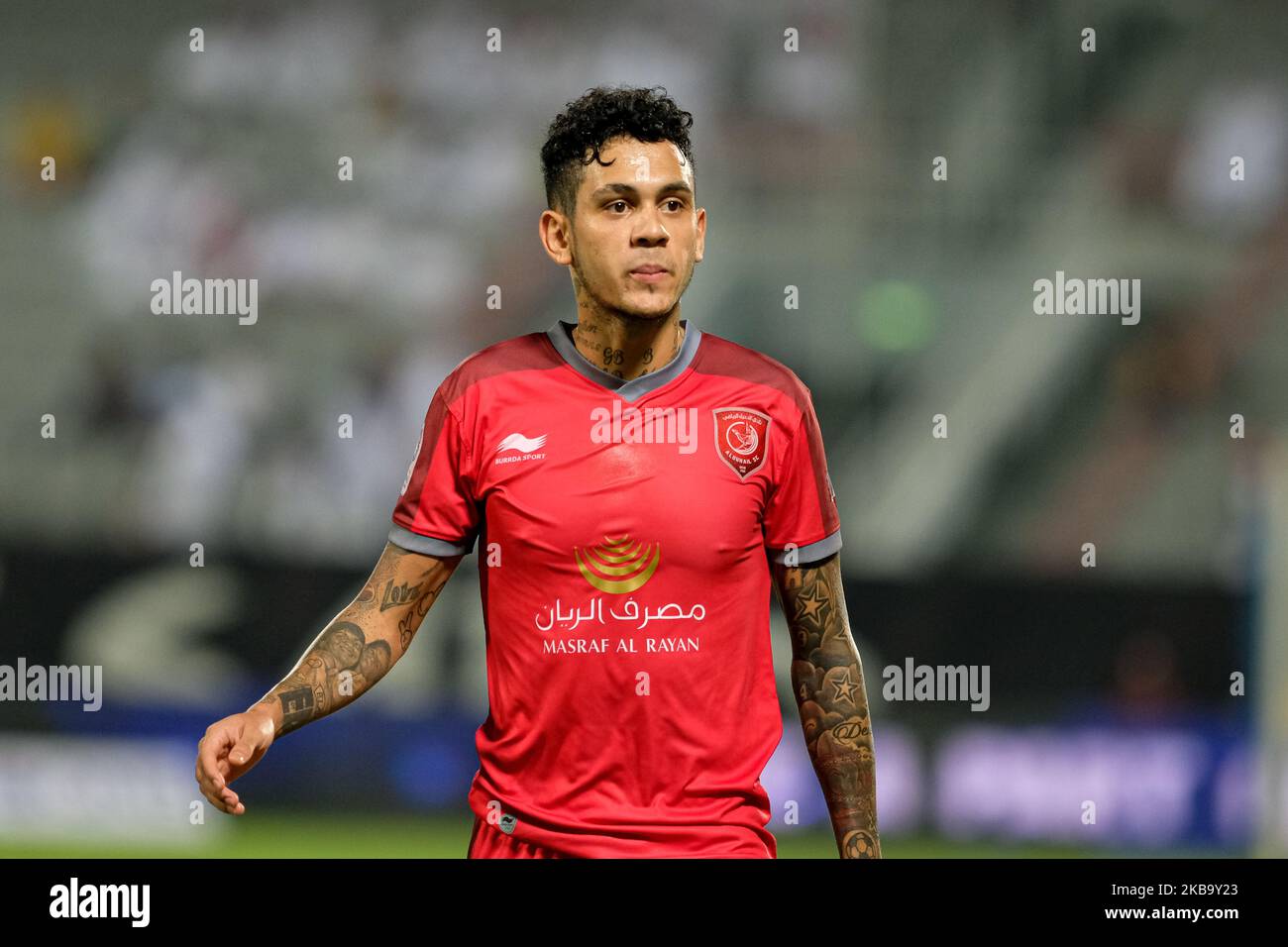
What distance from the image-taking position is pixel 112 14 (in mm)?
10273

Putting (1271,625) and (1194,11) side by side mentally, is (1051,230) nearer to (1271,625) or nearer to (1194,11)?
(1194,11)

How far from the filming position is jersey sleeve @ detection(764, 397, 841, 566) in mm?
3234

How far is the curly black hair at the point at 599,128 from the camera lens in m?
3.21

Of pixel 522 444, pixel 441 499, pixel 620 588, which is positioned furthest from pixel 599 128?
pixel 620 588

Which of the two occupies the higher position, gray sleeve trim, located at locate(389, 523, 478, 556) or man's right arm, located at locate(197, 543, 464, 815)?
gray sleeve trim, located at locate(389, 523, 478, 556)

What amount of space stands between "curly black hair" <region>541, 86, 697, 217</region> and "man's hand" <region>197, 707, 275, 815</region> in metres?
1.18

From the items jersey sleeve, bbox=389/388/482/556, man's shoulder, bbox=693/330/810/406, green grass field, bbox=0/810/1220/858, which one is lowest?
green grass field, bbox=0/810/1220/858

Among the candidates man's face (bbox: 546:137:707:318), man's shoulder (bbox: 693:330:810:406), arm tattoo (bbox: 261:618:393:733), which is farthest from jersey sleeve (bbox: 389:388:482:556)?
man's shoulder (bbox: 693:330:810:406)

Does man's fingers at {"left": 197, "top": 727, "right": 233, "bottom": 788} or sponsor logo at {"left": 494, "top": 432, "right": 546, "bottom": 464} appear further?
sponsor logo at {"left": 494, "top": 432, "right": 546, "bottom": 464}

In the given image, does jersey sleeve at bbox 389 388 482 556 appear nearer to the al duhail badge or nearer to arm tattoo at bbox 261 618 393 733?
arm tattoo at bbox 261 618 393 733

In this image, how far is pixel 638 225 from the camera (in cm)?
315

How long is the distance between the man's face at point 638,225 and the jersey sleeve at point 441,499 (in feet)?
1.38
